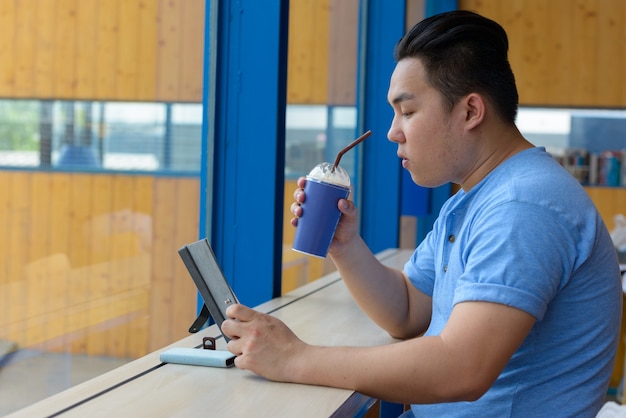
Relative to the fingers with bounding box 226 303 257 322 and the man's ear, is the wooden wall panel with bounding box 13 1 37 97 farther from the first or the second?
the man's ear

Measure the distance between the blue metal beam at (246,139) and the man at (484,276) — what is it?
541 mm

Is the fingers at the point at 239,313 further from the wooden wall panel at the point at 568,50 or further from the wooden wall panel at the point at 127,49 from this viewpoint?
the wooden wall panel at the point at 568,50

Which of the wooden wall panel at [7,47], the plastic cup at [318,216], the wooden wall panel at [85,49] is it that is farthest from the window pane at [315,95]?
the wooden wall panel at [7,47]

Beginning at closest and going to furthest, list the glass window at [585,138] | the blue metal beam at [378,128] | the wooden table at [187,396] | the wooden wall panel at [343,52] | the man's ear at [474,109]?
the wooden table at [187,396] → the man's ear at [474,109] → the wooden wall panel at [343,52] → the blue metal beam at [378,128] → the glass window at [585,138]

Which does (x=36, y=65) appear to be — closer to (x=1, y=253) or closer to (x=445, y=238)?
(x=1, y=253)

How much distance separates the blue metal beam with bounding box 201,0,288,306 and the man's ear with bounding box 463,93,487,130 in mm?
753

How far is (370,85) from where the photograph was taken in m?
3.72

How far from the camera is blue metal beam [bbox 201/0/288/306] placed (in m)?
1.98

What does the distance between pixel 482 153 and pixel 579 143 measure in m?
4.25

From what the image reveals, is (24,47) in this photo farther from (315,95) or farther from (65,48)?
(315,95)

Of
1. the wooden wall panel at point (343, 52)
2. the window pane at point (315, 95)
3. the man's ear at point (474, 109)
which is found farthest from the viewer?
the wooden wall panel at point (343, 52)

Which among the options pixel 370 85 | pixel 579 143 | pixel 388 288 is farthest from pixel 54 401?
pixel 579 143

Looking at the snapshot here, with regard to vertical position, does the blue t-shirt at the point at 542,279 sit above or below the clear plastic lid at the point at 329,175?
below

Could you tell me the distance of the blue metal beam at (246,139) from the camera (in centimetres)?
198
